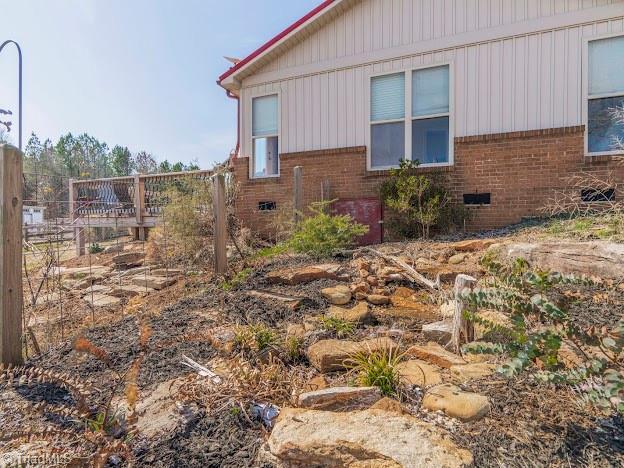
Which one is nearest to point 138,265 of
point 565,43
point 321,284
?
point 321,284

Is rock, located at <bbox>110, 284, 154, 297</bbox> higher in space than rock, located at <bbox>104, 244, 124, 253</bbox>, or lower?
lower

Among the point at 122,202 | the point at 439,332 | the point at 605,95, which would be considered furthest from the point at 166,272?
the point at 605,95

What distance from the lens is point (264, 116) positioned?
9.50 m

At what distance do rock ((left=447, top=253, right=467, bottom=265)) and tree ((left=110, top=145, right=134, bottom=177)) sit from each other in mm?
43964

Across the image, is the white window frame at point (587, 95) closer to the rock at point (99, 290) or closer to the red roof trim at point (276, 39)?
the red roof trim at point (276, 39)

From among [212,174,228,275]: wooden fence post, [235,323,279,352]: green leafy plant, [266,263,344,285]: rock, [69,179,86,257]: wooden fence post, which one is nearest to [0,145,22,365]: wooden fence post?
[235,323,279,352]: green leafy plant

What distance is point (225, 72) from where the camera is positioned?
31.0 ft

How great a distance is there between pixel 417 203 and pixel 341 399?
566cm

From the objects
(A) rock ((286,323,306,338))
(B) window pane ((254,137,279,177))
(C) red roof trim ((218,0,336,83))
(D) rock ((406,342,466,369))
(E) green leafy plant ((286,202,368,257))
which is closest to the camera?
(D) rock ((406,342,466,369))

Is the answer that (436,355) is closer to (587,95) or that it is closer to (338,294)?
(338,294)

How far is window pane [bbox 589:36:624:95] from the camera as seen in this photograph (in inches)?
254

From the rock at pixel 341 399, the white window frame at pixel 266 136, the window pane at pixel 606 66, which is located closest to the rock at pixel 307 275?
the rock at pixel 341 399

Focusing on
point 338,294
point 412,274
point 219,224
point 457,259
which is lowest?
point 338,294

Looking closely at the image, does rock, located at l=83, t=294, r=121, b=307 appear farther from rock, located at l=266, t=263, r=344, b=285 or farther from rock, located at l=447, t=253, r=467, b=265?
rock, located at l=447, t=253, r=467, b=265
